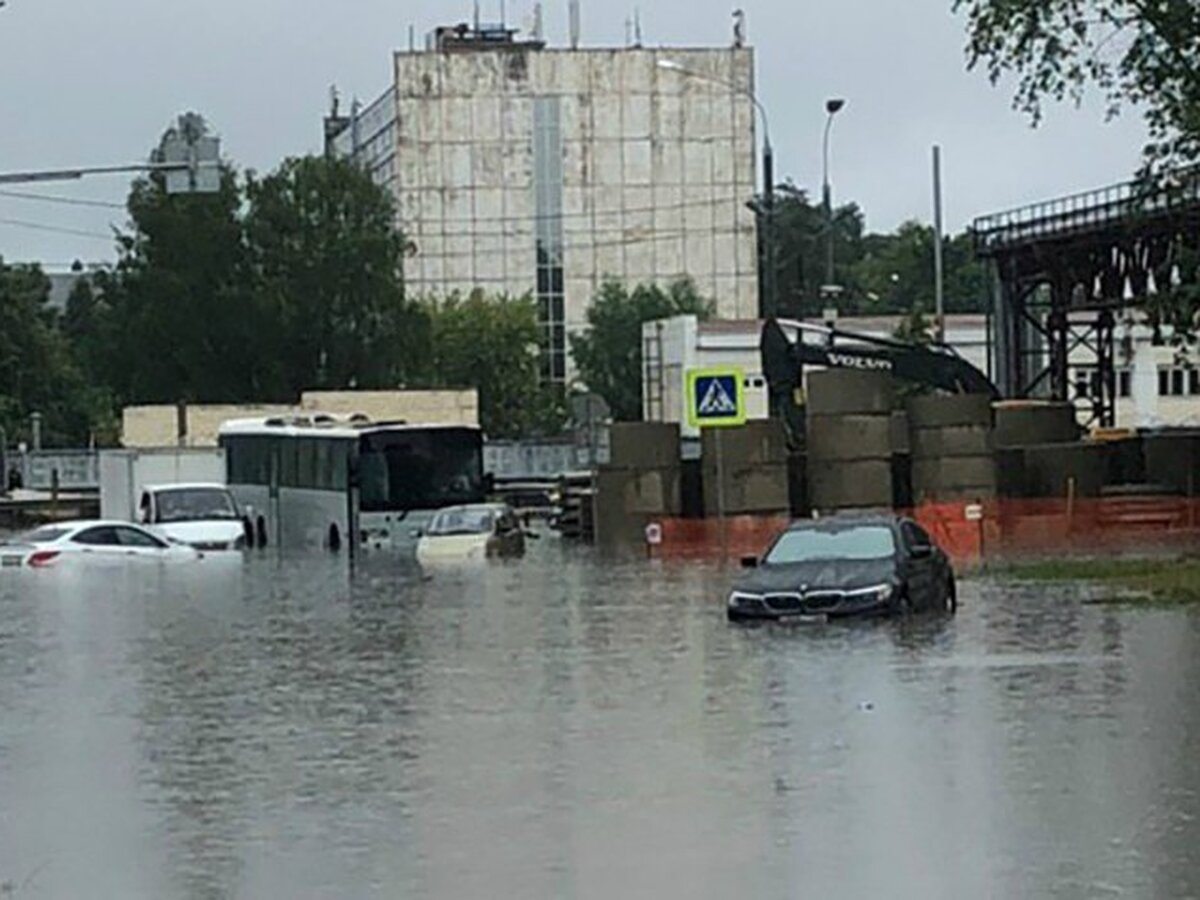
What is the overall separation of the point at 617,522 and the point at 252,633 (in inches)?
1105

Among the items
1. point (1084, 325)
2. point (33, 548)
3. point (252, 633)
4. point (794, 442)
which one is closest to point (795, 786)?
point (252, 633)

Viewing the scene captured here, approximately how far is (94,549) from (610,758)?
3605 centimetres

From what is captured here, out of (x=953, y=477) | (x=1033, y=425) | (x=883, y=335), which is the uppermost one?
(x=883, y=335)

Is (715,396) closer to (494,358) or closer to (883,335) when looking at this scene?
(883,335)

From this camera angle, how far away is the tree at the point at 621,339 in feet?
411

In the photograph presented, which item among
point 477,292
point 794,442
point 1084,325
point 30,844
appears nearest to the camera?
point 30,844

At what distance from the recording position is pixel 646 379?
107562 mm

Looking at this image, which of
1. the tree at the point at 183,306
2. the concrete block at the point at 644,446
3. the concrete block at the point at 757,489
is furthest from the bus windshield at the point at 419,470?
the tree at the point at 183,306

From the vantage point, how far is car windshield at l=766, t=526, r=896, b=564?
29.5 meters

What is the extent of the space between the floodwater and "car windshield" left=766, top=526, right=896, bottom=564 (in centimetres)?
110

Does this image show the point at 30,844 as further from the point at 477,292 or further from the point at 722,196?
the point at 722,196

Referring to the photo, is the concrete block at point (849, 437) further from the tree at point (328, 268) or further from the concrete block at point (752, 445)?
the tree at point (328, 268)

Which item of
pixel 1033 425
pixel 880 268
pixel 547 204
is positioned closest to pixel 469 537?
pixel 1033 425

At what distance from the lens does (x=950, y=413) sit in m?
59.1
